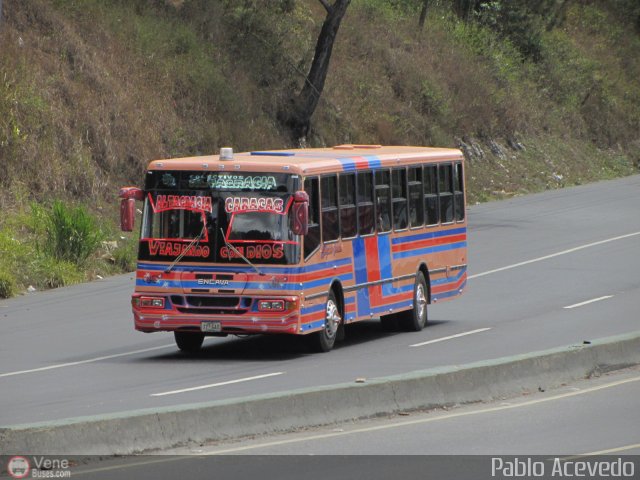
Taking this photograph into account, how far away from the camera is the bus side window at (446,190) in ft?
74.8

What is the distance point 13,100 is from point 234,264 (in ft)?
50.1

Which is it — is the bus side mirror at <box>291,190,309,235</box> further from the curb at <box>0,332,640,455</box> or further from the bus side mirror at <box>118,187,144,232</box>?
the curb at <box>0,332,640,455</box>

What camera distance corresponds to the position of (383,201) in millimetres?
20875

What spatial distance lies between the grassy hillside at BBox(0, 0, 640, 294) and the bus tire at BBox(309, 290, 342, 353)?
31.1 ft

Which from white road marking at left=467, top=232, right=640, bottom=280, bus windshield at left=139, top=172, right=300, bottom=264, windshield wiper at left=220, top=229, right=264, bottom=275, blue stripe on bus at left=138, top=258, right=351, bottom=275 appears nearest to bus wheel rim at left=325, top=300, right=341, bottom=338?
blue stripe on bus at left=138, top=258, right=351, bottom=275

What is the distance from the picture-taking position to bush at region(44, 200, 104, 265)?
28.5 meters

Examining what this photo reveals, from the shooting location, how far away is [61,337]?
→ 21000mm

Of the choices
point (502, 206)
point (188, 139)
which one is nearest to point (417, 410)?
point (188, 139)

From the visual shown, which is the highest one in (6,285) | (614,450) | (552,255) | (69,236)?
(614,450)

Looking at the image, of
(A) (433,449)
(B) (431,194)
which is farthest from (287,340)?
(A) (433,449)

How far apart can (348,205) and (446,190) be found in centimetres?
356

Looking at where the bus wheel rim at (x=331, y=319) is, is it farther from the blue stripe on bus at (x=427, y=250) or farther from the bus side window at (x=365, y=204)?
the blue stripe on bus at (x=427, y=250)

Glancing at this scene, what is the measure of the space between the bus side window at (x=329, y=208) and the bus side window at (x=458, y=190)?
4.31 m

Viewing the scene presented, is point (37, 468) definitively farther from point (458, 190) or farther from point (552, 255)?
point (552, 255)
